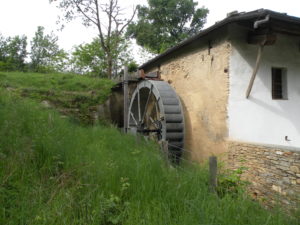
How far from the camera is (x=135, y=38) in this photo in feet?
69.6

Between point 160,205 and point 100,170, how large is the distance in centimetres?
91

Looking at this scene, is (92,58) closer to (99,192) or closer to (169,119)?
(169,119)

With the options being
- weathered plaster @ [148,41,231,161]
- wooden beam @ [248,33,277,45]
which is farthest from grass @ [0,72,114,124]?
wooden beam @ [248,33,277,45]

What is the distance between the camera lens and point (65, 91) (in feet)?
30.7

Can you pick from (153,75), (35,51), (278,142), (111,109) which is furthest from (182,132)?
(35,51)

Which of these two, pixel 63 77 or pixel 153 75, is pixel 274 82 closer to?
pixel 153 75

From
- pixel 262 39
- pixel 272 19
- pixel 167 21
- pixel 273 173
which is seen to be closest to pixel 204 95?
pixel 262 39

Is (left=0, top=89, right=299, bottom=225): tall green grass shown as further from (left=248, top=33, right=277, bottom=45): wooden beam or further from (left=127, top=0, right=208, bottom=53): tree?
(left=127, top=0, right=208, bottom=53): tree

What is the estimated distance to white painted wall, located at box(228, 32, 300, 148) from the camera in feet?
16.4

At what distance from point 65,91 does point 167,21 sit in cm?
1594

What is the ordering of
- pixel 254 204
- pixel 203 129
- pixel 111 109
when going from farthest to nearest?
pixel 111 109
pixel 203 129
pixel 254 204

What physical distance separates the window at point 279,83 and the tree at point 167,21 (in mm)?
15942

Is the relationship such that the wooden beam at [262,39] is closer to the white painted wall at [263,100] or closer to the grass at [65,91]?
the white painted wall at [263,100]

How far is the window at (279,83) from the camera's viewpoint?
5.57 metres
